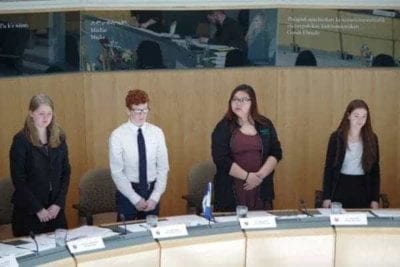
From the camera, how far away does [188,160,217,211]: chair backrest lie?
6.94 m

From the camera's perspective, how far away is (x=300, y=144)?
26.7 feet

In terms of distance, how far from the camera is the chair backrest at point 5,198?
643cm

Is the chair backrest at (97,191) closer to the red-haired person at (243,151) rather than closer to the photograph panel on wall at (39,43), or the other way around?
the red-haired person at (243,151)

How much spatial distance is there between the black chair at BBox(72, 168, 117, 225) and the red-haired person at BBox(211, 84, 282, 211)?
0.81 meters

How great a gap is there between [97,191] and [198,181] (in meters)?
0.74

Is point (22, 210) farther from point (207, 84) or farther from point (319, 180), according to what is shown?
point (319, 180)

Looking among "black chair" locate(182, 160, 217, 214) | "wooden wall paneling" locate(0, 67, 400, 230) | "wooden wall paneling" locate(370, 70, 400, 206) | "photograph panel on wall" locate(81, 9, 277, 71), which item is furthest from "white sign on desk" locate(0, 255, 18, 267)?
"wooden wall paneling" locate(370, 70, 400, 206)

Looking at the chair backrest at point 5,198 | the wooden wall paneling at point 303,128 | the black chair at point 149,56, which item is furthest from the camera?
the wooden wall paneling at point 303,128

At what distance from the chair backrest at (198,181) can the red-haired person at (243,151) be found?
0.93 ft

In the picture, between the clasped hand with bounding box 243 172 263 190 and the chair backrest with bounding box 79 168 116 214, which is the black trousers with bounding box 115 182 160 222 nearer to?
the chair backrest with bounding box 79 168 116 214

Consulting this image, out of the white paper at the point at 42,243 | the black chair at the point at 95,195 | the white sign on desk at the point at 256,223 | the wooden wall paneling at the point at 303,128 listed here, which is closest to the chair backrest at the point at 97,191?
the black chair at the point at 95,195

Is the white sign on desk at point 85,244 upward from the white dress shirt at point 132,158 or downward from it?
downward

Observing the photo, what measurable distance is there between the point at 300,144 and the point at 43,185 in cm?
271

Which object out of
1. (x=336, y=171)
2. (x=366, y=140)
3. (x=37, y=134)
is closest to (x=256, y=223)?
(x=336, y=171)
